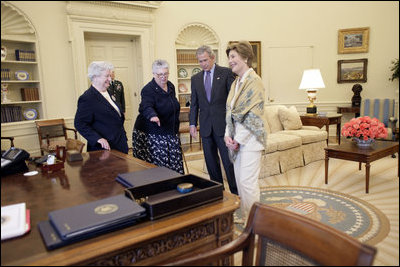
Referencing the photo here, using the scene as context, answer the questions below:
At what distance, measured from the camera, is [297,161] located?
429 cm

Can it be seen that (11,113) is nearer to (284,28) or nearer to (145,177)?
(145,177)

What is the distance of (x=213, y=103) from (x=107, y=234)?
1.89 metres

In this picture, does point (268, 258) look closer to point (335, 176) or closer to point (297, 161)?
point (335, 176)

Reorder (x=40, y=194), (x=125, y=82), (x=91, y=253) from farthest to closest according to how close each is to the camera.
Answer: (x=125, y=82) → (x=40, y=194) → (x=91, y=253)

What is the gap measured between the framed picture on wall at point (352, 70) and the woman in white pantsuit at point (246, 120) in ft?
16.1

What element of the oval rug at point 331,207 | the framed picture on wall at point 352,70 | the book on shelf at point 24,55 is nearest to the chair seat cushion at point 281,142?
the oval rug at point 331,207

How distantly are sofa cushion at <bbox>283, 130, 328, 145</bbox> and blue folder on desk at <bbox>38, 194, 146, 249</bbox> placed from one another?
3766 mm

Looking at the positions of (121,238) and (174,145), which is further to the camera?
(174,145)

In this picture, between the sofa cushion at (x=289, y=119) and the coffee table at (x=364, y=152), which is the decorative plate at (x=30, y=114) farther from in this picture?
the coffee table at (x=364, y=152)

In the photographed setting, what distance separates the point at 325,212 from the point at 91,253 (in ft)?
7.95

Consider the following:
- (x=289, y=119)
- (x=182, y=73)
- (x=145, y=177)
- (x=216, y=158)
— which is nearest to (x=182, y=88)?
(x=182, y=73)

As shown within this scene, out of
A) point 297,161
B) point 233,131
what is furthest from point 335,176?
point 233,131

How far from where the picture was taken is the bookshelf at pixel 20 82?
14.8 ft

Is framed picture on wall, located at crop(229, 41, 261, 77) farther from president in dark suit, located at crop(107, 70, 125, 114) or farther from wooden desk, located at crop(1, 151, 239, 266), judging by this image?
wooden desk, located at crop(1, 151, 239, 266)
